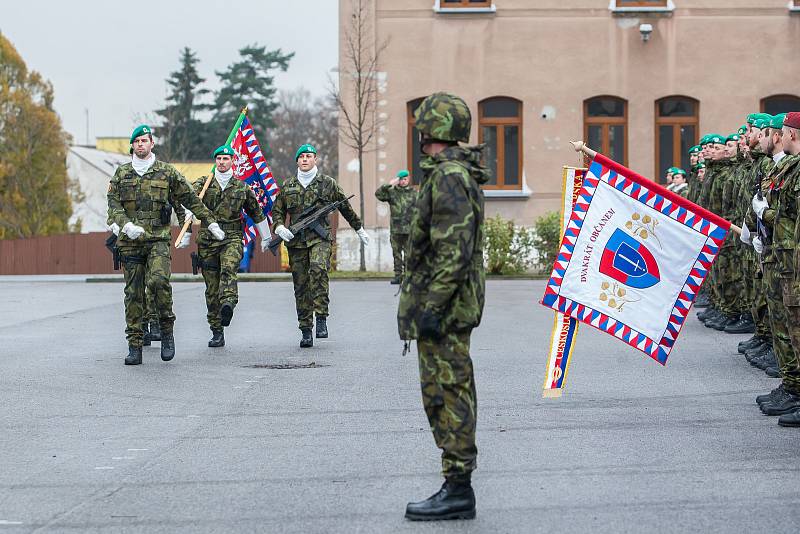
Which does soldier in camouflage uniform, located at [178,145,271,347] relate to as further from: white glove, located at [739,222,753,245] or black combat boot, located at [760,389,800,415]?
black combat boot, located at [760,389,800,415]

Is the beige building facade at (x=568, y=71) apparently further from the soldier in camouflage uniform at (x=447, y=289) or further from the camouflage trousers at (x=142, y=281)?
the soldier in camouflage uniform at (x=447, y=289)

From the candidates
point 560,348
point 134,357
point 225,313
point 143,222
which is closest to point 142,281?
point 143,222

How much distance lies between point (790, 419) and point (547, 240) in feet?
71.3

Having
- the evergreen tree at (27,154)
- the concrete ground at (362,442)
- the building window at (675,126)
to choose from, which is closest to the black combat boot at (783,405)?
the concrete ground at (362,442)

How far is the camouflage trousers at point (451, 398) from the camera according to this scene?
605 cm

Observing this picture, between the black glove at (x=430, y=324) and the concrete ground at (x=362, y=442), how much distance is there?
2.79ft

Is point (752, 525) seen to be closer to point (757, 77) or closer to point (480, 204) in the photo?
point (480, 204)

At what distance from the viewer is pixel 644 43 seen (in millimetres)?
31922

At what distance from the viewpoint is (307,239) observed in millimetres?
13852

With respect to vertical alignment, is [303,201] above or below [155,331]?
above

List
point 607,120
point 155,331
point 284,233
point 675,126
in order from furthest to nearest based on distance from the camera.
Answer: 1. point 675,126
2. point 607,120
3. point 155,331
4. point 284,233

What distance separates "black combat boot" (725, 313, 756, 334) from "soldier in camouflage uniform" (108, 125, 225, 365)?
645 centimetres

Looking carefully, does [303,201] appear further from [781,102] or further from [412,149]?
[781,102]

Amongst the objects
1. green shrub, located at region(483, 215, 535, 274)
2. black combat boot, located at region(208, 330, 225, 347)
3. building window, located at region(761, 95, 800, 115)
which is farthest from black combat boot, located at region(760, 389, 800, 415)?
building window, located at region(761, 95, 800, 115)
